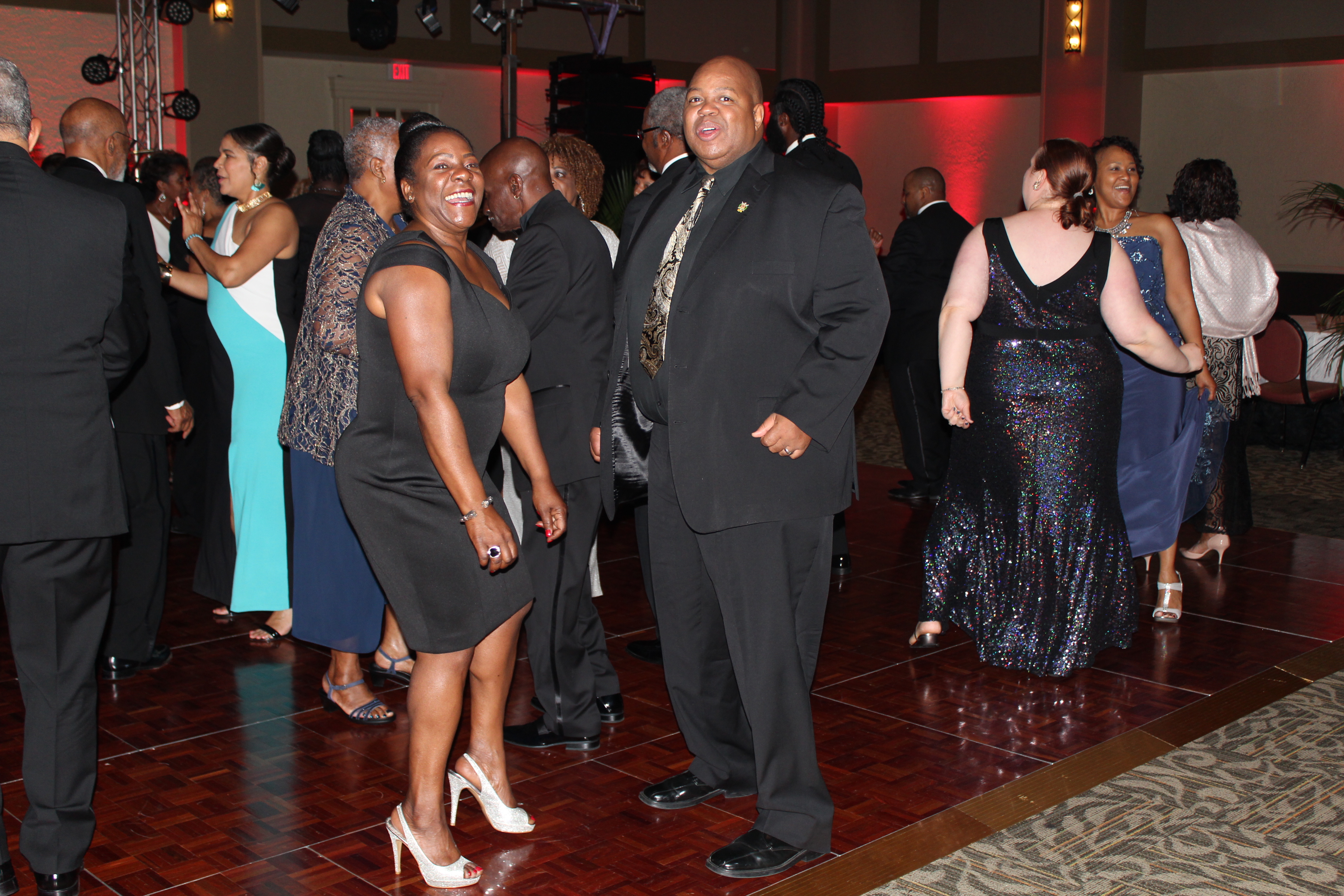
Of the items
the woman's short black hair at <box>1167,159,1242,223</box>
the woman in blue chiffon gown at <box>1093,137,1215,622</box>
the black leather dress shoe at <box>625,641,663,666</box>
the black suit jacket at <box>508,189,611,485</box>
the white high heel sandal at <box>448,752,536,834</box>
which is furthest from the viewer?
the woman's short black hair at <box>1167,159,1242,223</box>

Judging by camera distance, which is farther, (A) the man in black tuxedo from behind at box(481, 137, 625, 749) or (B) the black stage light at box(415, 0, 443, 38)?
(B) the black stage light at box(415, 0, 443, 38)

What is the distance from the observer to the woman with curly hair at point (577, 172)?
3555 mm

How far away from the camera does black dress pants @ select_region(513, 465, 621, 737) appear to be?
3244mm

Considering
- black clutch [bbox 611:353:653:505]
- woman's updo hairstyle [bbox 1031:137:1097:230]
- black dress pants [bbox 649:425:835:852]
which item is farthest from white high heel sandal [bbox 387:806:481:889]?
woman's updo hairstyle [bbox 1031:137:1097:230]

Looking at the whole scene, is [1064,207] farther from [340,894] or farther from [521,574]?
[340,894]

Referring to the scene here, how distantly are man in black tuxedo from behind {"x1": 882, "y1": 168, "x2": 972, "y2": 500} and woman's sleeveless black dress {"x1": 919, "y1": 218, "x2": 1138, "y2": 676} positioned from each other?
239 cm

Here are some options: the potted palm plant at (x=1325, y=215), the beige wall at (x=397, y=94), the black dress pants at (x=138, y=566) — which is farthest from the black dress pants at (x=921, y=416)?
the beige wall at (x=397, y=94)

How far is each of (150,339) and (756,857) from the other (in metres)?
2.27

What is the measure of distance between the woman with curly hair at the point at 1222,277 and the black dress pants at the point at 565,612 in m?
2.76

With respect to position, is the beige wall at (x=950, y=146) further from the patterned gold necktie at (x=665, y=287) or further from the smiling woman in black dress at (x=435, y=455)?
the smiling woman in black dress at (x=435, y=455)

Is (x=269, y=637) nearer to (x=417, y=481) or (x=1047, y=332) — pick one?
(x=417, y=481)

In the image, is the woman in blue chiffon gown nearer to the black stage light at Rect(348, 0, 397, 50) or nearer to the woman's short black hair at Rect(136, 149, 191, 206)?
the woman's short black hair at Rect(136, 149, 191, 206)

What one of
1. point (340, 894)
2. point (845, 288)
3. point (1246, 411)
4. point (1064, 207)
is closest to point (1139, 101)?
point (1246, 411)

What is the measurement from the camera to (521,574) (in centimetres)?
258
